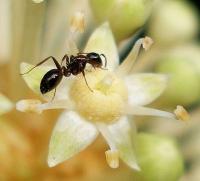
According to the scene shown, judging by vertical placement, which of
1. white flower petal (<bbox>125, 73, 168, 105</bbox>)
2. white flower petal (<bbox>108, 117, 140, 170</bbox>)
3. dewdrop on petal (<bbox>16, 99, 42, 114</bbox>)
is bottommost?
white flower petal (<bbox>108, 117, 140, 170</bbox>)

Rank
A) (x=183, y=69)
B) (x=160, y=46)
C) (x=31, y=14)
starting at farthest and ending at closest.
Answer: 1. (x=160, y=46)
2. (x=183, y=69)
3. (x=31, y=14)

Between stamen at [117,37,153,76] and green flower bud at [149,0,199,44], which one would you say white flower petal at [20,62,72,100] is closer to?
stamen at [117,37,153,76]

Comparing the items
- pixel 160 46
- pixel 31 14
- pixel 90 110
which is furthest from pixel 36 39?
pixel 160 46

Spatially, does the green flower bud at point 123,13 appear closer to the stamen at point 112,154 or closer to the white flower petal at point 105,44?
the white flower petal at point 105,44

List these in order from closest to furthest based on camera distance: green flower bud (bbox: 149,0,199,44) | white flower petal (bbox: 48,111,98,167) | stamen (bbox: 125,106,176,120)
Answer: white flower petal (bbox: 48,111,98,167), stamen (bbox: 125,106,176,120), green flower bud (bbox: 149,0,199,44)

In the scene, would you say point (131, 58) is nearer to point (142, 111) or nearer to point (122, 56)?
point (142, 111)

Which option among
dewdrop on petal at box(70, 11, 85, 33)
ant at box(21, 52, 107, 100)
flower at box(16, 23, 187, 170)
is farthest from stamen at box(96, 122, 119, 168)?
dewdrop on petal at box(70, 11, 85, 33)

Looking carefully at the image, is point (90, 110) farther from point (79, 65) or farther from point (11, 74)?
point (11, 74)
